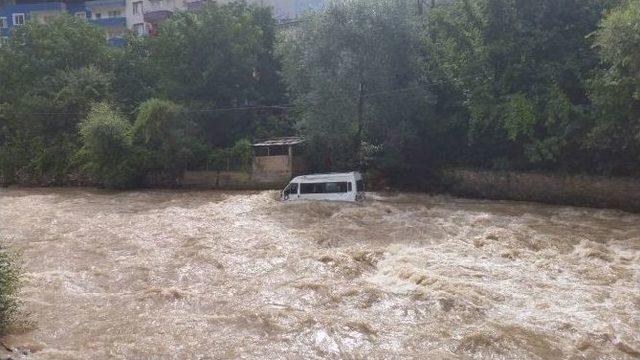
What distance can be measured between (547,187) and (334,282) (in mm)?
14278

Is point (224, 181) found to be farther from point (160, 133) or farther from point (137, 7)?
point (137, 7)

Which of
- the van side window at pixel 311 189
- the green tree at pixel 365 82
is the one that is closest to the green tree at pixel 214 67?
the green tree at pixel 365 82

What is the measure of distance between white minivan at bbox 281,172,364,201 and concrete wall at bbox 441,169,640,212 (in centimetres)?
567

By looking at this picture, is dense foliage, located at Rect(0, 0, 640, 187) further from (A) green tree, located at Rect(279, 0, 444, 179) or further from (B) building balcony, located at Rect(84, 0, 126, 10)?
(B) building balcony, located at Rect(84, 0, 126, 10)

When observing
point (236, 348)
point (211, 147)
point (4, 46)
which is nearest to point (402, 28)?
point (211, 147)

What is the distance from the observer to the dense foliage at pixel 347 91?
73.9 feet

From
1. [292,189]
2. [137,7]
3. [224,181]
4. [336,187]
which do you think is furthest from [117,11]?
[336,187]

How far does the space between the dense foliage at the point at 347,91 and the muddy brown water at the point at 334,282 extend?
4.35 m

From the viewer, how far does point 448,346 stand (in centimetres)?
973

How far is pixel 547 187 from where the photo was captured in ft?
77.3

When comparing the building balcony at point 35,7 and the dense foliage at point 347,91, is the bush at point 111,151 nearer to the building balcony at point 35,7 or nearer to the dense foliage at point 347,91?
the dense foliage at point 347,91

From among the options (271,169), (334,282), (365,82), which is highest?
(365,82)

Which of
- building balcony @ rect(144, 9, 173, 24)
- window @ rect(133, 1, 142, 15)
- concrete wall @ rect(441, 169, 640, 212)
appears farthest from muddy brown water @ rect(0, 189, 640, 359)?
window @ rect(133, 1, 142, 15)

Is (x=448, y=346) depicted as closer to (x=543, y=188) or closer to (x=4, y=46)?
(x=543, y=188)
